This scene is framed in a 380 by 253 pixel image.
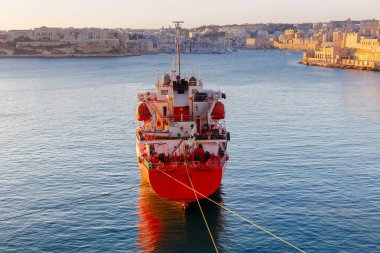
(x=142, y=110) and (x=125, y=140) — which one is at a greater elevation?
(x=142, y=110)

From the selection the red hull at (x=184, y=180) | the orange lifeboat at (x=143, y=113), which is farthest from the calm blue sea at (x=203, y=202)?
the orange lifeboat at (x=143, y=113)

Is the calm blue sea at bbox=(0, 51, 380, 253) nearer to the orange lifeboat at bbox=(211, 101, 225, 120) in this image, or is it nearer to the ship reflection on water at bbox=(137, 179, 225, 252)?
the ship reflection on water at bbox=(137, 179, 225, 252)

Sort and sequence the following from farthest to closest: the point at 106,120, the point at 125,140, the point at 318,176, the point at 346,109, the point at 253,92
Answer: the point at 253,92
the point at 346,109
the point at 106,120
the point at 125,140
the point at 318,176

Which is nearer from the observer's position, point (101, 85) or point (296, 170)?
point (296, 170)

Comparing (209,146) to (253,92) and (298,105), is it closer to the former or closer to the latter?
(298,105)

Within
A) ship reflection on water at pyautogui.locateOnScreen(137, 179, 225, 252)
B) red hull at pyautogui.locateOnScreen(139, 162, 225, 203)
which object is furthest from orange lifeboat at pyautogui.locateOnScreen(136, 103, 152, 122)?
red hull at pyautogui.locateOnScreen(139, 162, 225, 203)

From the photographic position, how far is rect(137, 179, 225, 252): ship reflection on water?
2536 centimetres

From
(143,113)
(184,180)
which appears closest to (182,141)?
(184,180)

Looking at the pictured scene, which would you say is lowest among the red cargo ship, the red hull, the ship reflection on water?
the ship reflection on water

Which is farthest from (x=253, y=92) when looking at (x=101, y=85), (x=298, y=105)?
(x=101, y=85)

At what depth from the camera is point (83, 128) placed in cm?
5594

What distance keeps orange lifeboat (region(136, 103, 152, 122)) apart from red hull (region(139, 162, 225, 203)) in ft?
18.8

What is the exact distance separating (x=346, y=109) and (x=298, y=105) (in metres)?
6.78

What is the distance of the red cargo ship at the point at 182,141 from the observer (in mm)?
28266
